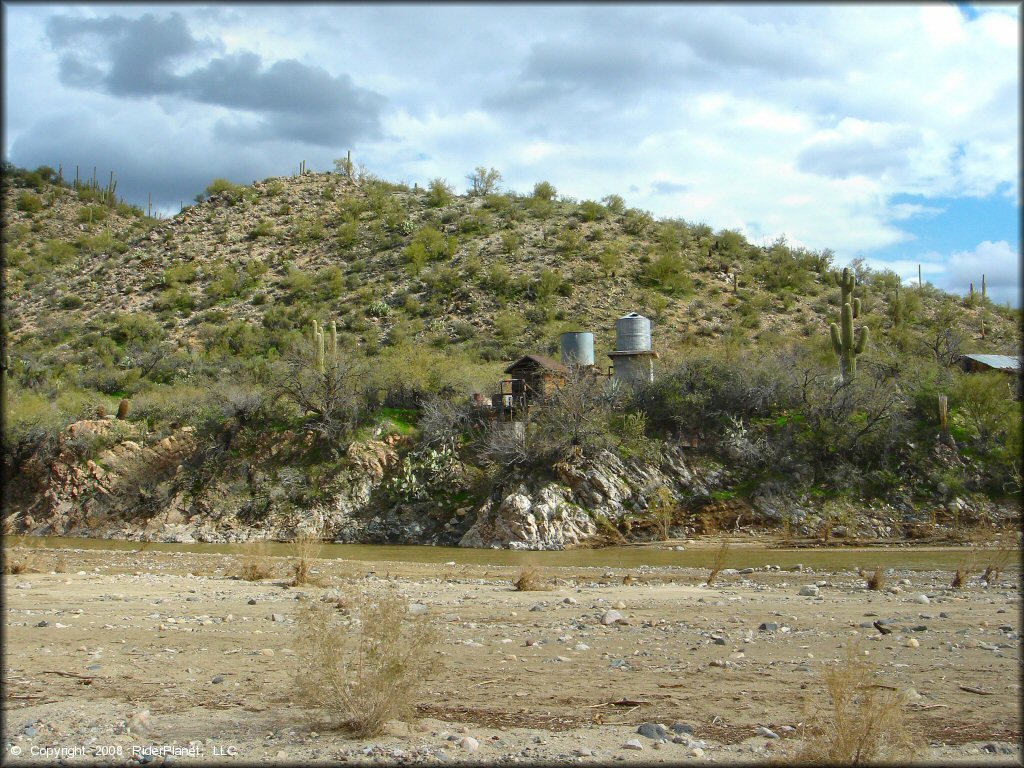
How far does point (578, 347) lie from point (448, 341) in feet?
55.0

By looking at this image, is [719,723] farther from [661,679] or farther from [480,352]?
[480,352]

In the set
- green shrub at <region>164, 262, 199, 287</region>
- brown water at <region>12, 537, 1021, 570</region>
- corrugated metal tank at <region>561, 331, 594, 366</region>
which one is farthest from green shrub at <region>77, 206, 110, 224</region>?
corrugated metal tank at <region>561, 331, 594, 366</region>

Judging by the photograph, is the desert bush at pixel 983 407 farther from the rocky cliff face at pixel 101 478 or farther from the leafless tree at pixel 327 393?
the rocky cliff face at pixel 101 478

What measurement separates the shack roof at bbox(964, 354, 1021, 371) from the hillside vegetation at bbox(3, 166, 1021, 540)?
114 cm

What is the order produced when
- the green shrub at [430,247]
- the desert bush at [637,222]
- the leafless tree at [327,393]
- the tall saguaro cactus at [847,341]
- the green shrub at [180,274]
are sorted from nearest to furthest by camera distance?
the leafless tree at [327,393] → the tall saguaro cactus at [847,341] → the green shrub at [180,274] → the green shrub at [430,247] → the desert bush at [637,222]

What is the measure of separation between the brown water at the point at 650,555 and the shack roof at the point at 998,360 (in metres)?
16.1

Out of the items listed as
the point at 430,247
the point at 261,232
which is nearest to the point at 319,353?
the point at 430,247

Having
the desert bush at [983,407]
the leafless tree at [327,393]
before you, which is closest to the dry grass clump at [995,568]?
the desert bush at [983,407]

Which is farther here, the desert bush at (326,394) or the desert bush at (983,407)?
the desert bush at (326,394)

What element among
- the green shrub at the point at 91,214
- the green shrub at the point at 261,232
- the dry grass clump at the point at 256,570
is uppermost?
the green shrub at the point at 91,214

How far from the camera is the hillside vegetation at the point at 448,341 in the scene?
2748 cm

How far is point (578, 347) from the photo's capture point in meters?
32.4

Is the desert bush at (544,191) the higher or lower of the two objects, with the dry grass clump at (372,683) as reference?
higher

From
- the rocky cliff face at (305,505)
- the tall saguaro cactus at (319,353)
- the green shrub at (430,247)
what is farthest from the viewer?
the green shrub at (430,247)
